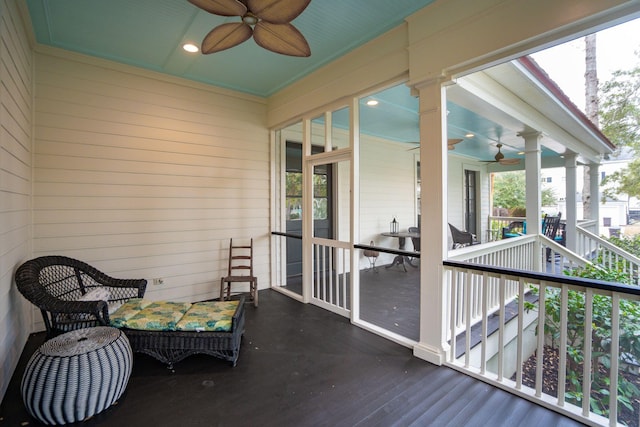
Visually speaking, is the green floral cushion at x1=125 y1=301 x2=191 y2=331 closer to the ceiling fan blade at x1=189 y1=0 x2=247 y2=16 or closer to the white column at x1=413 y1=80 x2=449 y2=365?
the white column at x1=413 y1=80 x2=449 y2=365

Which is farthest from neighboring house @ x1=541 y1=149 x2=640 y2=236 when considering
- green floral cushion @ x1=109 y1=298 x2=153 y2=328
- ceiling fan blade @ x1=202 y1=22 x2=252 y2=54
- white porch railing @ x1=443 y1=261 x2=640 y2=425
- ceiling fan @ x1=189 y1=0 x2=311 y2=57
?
green floral cushion @ x1=109 y1=298 x2=153 y2=328

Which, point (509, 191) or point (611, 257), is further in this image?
point (509, 191)

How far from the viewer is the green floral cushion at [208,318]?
93.4 inches

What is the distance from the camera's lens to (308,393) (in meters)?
2.04

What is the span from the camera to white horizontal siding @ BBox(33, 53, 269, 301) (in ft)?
10.1

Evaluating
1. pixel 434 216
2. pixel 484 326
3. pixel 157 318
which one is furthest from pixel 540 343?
pixel 157 318

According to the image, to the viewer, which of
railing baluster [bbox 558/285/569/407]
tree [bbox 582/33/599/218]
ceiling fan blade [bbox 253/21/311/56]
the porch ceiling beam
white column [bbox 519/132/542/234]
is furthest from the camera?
tree [bbox 582/33/599/218]

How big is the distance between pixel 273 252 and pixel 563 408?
3.74 m

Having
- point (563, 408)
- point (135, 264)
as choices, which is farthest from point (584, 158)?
point (135, 264)

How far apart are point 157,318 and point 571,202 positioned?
7010 mm

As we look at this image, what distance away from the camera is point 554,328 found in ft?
9.84

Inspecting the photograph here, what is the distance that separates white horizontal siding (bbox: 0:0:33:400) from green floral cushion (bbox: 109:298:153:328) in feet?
2.11

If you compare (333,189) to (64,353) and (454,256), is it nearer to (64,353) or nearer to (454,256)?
(454,256)

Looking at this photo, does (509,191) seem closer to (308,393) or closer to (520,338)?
(520,338)
